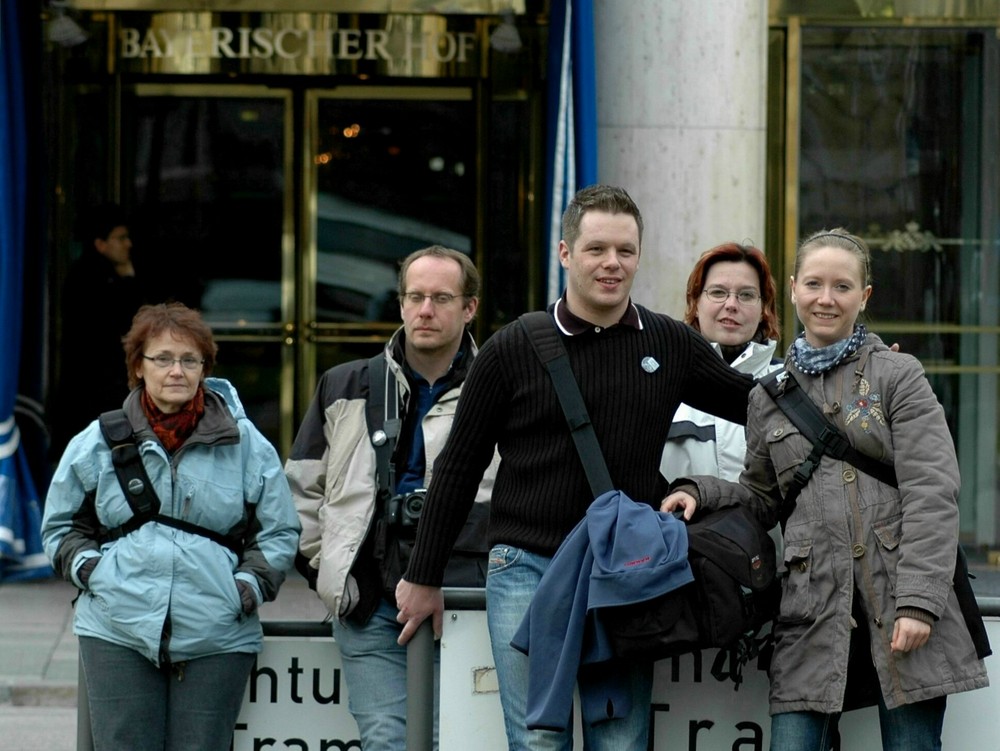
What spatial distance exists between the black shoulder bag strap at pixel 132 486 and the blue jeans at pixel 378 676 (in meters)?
0.51

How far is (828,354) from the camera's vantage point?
14.0ft

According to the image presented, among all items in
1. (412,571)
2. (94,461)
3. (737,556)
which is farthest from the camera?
(94,461)

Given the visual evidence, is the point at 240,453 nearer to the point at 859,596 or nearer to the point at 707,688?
the point at 707,688

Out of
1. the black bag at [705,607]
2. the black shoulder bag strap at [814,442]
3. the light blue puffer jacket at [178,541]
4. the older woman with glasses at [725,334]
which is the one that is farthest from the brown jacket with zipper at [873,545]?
the light blue puffer jacket at [178,541]

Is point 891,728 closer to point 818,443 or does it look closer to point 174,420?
point 818,443

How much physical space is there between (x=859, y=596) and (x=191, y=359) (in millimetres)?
2024

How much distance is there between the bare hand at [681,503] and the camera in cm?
424

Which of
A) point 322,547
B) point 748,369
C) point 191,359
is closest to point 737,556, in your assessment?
Result: point 748,369

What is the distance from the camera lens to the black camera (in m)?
4.73

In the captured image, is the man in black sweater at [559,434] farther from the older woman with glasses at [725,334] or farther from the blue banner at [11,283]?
the blue banner at [11,283]

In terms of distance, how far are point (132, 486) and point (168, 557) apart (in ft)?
0.73

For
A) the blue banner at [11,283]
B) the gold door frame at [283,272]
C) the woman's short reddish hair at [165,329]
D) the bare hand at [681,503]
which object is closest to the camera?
the bare hand at [681,503]

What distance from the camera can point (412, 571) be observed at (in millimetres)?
4398

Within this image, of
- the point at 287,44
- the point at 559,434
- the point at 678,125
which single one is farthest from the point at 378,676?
the point at 287,44
